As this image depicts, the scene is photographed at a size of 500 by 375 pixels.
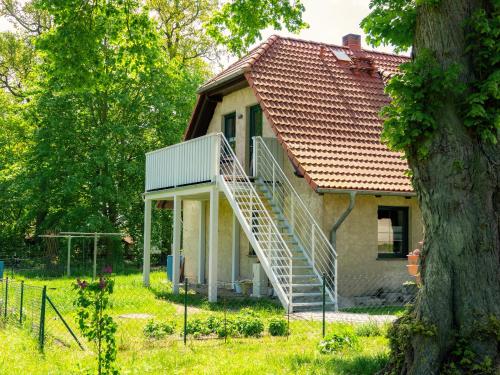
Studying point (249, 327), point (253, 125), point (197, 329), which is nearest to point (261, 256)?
point (249, 327)

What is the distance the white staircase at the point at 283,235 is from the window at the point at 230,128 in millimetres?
2484

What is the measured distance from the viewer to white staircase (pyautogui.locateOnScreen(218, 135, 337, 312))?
47.0ft

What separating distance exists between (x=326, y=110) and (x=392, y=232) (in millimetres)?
3757

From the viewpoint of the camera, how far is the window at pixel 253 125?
1894 centimetres

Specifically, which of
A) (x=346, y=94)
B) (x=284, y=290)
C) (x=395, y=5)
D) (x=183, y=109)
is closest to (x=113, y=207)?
(x=183, y=109)

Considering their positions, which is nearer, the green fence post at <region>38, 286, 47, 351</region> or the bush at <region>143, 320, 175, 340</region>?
the green fence post at <region>38, 286, 47, 351</region>

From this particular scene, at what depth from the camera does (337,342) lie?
366 inches

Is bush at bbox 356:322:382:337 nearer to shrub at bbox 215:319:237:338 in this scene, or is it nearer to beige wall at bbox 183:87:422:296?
shrub at bbox 215:319:237:338

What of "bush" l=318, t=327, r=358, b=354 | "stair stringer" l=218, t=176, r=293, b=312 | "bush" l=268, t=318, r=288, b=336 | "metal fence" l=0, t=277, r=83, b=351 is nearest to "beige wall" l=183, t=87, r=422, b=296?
"stair stringer" l=218, t=176, r=293, b=312

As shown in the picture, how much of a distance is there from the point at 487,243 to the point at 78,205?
87.2 feet

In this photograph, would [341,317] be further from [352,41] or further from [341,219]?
[352,41]

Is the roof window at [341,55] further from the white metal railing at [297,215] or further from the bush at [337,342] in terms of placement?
the bush at [337,342]

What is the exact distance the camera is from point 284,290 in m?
14.4

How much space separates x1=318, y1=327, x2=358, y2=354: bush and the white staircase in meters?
4.00
